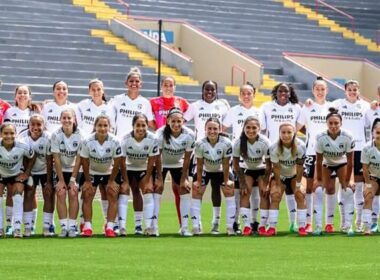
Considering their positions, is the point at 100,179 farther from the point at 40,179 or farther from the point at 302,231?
the point at 302,231

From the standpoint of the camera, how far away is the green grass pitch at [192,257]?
9.16 metres

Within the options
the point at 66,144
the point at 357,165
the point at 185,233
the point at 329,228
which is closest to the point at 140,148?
the point at 66,144

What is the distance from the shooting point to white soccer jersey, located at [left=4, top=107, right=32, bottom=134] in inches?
551

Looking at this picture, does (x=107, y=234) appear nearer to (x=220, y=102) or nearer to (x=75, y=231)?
(x=75, y=231)

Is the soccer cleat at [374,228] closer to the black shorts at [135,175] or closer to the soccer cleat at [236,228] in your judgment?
the soccer cleat at [236,228]

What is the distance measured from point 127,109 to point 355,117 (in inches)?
111

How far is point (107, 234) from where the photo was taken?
1263 cm

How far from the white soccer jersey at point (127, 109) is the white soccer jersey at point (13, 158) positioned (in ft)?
4.92

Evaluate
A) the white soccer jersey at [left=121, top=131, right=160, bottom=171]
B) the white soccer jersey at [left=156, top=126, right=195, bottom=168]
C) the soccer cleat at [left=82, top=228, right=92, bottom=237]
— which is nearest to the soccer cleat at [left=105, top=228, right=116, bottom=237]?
the soccer cleat at [left=82, top=228, right=92, bottom=237]

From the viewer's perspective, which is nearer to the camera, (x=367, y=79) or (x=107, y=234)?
(x=107, y=234)

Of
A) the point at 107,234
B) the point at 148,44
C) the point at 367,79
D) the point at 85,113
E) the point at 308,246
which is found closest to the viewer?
the point at 308,246

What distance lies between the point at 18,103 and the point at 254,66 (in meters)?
12.9

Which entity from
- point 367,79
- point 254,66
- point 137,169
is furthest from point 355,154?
point 367,79

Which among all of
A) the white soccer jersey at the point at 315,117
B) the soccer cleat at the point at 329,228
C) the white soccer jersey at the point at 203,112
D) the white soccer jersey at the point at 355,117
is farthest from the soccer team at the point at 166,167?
the white soccer jersey at the point at 355,117
